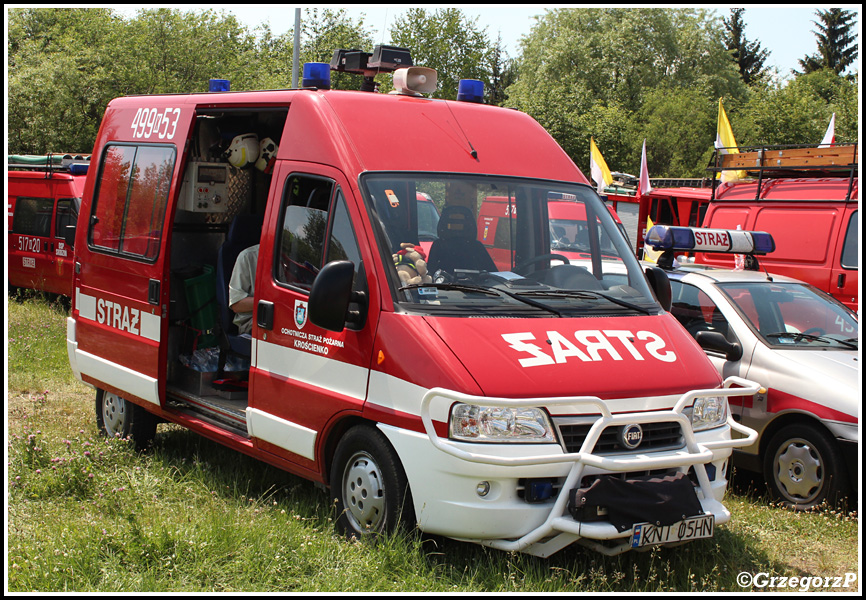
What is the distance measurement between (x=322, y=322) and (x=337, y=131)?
127 centimetres

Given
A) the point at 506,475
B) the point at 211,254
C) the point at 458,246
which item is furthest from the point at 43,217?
the point at 506,475

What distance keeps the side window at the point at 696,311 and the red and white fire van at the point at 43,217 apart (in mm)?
10252

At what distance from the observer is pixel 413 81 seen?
6.30m

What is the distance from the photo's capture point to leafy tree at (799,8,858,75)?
59.9 meters

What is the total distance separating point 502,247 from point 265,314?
5.01 feet

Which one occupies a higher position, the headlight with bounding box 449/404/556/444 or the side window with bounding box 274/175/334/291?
the side window with bounding box 274/175/334/291

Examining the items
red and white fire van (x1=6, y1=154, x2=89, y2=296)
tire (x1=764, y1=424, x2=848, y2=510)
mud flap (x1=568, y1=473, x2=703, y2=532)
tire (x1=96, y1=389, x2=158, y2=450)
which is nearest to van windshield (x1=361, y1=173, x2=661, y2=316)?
mud flap (x1=568, y1=473, x2=703, y2=532)

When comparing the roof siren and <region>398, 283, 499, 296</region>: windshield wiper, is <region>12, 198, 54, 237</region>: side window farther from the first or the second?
<region>398, 283, 499, 296</region>: windshield wiper

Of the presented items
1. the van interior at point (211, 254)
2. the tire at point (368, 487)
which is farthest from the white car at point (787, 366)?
→ the van interior at point (211, 254)

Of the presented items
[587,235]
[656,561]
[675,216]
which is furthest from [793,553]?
[675,216]

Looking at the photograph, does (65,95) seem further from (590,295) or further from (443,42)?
(590,295)

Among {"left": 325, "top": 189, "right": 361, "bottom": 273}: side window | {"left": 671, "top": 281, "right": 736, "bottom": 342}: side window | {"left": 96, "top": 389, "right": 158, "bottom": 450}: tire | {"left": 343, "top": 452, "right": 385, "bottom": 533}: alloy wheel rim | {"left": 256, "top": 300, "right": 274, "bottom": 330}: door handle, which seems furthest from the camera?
{"left": 96, "top": 389, "right": 158, "bottom": 450}: tire

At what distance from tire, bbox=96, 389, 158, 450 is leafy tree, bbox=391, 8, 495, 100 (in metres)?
25.3

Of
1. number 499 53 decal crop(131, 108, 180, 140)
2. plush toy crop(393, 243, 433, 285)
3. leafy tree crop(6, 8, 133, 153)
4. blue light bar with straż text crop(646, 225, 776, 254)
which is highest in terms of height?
leafy tree crop(6, 8, 133, 153)
